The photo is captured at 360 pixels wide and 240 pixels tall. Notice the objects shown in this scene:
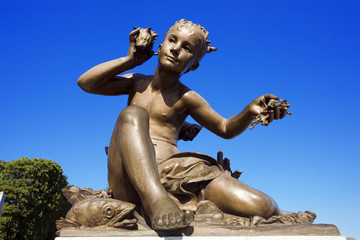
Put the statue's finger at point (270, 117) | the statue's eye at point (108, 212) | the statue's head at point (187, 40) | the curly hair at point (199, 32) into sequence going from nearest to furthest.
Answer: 1. the statue's eye at point (108, 212)
2. the statue's finger at point (270, 117)
3. the statue's head at point (187, 40)
4. the curly hair at point (199, 32)

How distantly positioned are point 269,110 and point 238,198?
0.94 meters

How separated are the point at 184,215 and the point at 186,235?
21 cm

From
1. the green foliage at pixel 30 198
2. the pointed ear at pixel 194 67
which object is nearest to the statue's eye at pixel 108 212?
the pointed ear at pixel 194 67

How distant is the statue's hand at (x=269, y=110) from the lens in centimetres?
332

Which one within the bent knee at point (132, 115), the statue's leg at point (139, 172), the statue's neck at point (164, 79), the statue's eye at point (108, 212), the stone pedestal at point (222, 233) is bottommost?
the stone pedestal at point (222, 233)

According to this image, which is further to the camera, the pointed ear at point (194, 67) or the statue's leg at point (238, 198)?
the pointed ear at point (194, 67)

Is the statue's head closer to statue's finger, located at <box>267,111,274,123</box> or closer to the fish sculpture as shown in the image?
statue's finger, located at <box>267,111,274,123</box>

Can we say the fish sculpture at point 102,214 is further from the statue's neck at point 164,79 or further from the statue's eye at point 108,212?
the statue's neck at point 164,79

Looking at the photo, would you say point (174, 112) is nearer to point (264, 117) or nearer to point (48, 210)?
point (264, 117)

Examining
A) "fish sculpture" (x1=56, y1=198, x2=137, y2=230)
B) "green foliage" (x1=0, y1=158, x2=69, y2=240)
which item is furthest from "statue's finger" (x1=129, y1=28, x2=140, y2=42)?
"green foliage" (x1=0, y1=158, x2=69, y2=240)

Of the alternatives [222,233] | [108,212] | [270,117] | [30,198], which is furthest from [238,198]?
[30,198]

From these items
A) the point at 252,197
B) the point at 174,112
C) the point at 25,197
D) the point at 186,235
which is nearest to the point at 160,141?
the point at 174,112

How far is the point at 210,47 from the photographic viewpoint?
4.37 meters

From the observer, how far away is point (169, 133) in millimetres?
Answer: 4031
